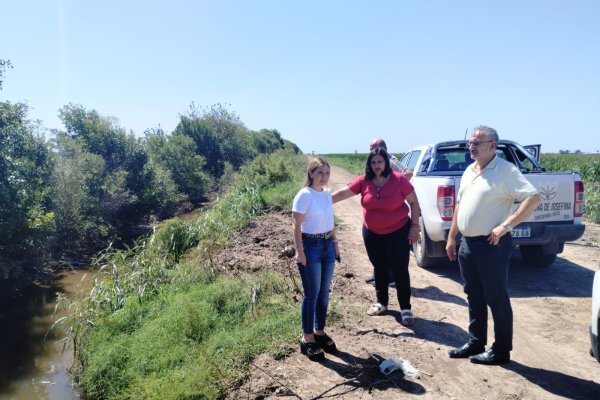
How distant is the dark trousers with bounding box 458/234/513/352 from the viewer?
3.33m

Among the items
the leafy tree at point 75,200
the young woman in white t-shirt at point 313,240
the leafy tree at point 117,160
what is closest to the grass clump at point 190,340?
the young woman in white t-shirt at point 313,240

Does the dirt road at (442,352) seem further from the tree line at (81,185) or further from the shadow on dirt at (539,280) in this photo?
the tree line at (81,185)

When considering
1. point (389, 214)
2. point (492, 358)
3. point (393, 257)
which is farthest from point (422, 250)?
point (492, 358)

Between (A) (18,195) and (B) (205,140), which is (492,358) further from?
(B) (205,140)

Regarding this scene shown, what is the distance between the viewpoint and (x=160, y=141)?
2370 cm

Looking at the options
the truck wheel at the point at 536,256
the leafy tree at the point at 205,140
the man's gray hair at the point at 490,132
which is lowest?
the truck wheel at the point at 536,256

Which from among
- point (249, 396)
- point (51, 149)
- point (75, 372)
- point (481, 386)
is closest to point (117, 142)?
point (51, 149)

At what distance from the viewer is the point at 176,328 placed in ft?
15.7

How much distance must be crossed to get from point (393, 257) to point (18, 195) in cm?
871

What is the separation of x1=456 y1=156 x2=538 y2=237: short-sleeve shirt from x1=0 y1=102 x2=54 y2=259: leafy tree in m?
9.21

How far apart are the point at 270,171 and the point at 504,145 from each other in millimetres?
11871

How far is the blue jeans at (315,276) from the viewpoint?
3596 mm

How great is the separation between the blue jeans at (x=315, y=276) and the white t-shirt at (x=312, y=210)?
0.11 metres

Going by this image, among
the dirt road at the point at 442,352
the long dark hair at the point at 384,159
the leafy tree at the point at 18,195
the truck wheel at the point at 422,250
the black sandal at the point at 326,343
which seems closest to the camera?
the dirt road at the point at 442,352
